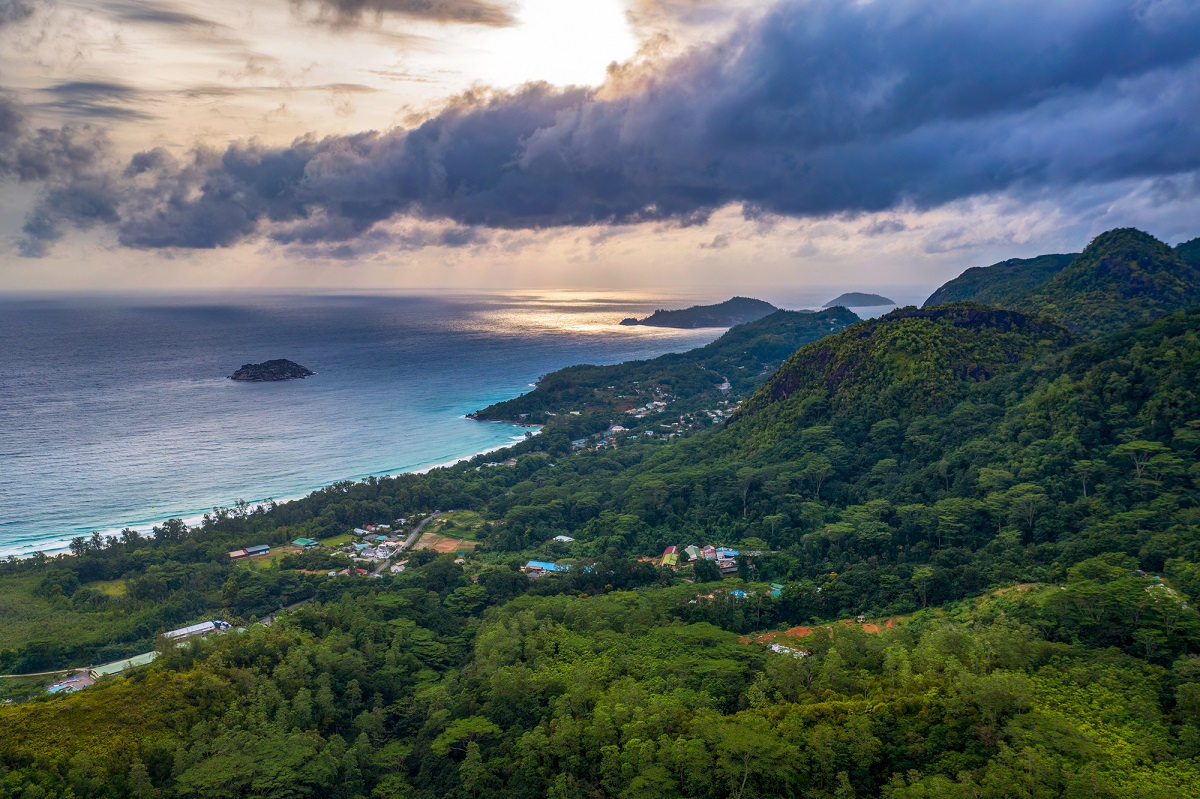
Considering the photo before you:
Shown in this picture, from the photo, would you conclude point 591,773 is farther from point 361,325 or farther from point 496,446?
point 361,325

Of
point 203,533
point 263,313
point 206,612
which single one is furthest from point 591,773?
point 263,313

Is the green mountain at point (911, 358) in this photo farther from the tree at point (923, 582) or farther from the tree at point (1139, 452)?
the tree at point (923, 582)

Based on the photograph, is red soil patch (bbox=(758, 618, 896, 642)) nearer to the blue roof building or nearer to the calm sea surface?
the blue roof building

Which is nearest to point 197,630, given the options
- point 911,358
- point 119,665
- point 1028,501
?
point 119,665

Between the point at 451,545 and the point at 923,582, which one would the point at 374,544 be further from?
the point at 923,582

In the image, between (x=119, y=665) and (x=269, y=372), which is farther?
(x=269, y=372)

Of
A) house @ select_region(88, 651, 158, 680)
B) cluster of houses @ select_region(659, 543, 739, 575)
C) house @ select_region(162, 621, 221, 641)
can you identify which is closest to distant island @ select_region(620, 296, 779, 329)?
cluster of houses @ select_region(659, 543, 739, 575)

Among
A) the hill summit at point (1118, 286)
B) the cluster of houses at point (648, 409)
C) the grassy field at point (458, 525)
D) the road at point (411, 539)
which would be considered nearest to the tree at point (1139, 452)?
the grassy field at point (458, 525)

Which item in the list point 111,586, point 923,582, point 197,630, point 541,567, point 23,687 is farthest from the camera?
point 541,567
